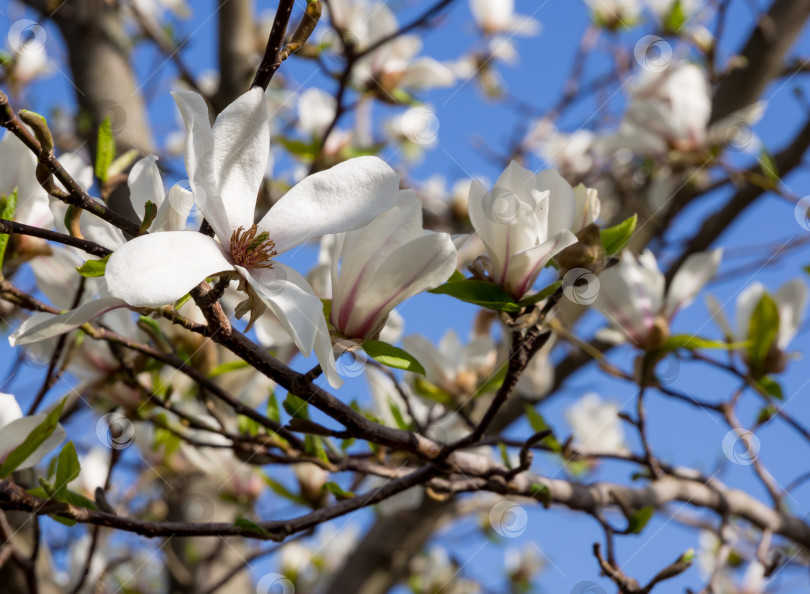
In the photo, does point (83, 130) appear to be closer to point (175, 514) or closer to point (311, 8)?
point (175, 514)

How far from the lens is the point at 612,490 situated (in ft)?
2.64

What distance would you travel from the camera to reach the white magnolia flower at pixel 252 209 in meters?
0.43

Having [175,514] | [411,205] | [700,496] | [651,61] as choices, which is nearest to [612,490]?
[700,496]

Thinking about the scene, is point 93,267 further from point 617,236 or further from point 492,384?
point 492,384

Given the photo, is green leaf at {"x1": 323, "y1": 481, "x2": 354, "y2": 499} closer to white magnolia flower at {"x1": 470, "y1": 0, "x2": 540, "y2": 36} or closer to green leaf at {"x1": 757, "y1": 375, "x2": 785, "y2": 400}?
green leaf at {"x1": 757, "y1": 375, "x2": 785, "y2": 400}

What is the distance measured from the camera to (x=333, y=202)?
48 centimetres

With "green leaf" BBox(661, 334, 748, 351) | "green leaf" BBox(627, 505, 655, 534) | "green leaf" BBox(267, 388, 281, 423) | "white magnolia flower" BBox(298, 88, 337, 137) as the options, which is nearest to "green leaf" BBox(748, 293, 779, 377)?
"green leaf" BBox(661, 334, 748, 351)

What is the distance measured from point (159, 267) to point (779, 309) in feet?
2.72

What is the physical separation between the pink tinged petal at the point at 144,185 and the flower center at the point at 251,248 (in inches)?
4.4

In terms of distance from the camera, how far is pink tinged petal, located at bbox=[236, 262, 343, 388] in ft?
1.38

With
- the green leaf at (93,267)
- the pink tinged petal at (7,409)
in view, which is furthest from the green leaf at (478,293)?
the pink tinged petal at (7,409)

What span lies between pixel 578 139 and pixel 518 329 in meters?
1.83

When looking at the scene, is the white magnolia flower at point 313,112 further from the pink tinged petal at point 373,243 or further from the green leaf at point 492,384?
the pink tinged petal at point 373,243

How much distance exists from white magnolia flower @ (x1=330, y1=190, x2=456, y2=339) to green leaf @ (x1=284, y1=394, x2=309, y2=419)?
0.08 metres
